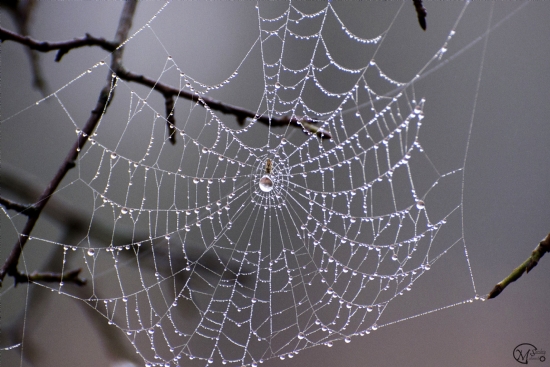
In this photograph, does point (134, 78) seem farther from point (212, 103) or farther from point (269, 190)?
point (269, 190)

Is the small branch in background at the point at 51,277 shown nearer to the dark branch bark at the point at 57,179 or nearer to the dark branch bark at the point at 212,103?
the dark branch bark at the point at 57,179

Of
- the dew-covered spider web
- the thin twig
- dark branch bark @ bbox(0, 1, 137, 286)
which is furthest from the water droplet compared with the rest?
dark branch bark @ bbox(0, 1, 137, 286)

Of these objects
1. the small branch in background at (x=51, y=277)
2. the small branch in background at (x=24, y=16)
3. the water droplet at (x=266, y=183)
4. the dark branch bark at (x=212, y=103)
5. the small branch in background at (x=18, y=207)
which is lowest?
the small branch in background at (x=51, y=277)

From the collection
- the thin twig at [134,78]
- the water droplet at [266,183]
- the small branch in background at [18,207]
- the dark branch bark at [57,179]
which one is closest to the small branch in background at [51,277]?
the dark branch bark at [57,179]

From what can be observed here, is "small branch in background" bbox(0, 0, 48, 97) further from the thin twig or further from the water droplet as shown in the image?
the water droplet

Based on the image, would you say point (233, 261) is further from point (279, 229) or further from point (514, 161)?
point (514, 161)

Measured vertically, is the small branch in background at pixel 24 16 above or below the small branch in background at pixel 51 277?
above

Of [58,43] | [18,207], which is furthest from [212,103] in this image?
[18,207]
